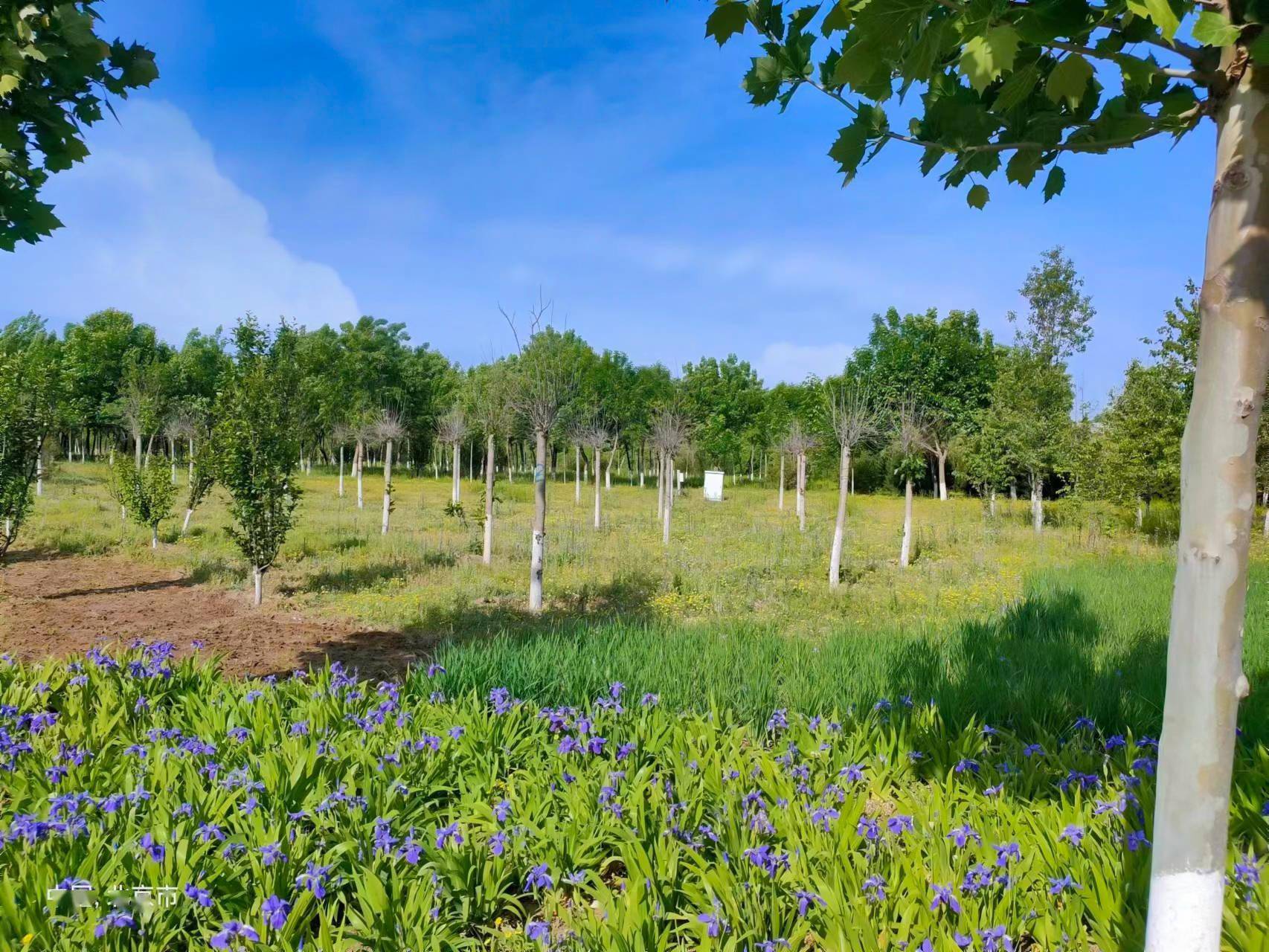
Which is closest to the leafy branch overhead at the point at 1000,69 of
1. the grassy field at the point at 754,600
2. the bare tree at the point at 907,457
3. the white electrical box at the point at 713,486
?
the grassy field at the point at 754,600

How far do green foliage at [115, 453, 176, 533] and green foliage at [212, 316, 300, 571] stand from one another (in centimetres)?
569

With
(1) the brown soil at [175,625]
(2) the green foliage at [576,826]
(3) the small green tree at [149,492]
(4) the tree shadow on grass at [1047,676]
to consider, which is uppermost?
(3) the small green tree at [149,492]

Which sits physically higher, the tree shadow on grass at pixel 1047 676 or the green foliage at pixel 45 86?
the green foliage at pixel 45 86

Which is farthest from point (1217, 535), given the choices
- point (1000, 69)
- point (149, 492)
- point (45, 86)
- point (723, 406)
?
point (723, 406)

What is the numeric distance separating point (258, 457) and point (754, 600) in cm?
819

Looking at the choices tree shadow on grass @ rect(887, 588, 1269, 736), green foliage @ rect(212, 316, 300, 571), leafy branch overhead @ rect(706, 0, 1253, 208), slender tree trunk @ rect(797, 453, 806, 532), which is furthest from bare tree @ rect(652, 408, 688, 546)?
leafy branch overhead @ rect(706, 0, 1253, 208)

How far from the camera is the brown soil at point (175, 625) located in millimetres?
7574

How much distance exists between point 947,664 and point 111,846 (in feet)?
17.1

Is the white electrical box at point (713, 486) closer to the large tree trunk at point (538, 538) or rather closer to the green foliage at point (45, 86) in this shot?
the large tree trunk at point (538, 538)

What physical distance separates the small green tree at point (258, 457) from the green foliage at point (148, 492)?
5688mm

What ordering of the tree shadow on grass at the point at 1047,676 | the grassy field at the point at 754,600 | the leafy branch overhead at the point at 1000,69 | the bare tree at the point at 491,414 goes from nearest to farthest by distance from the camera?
the leafy branch overhead at the point at 1000,69, the tree shadow on grass at the point at 1047,676, the grassy field at the point at 754,600, the bare tree at the point at 491,414

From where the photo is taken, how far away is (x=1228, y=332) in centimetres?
157

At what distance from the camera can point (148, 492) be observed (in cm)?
1547

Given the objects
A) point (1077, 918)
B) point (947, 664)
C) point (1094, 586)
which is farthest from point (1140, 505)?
point (1077, 918)
